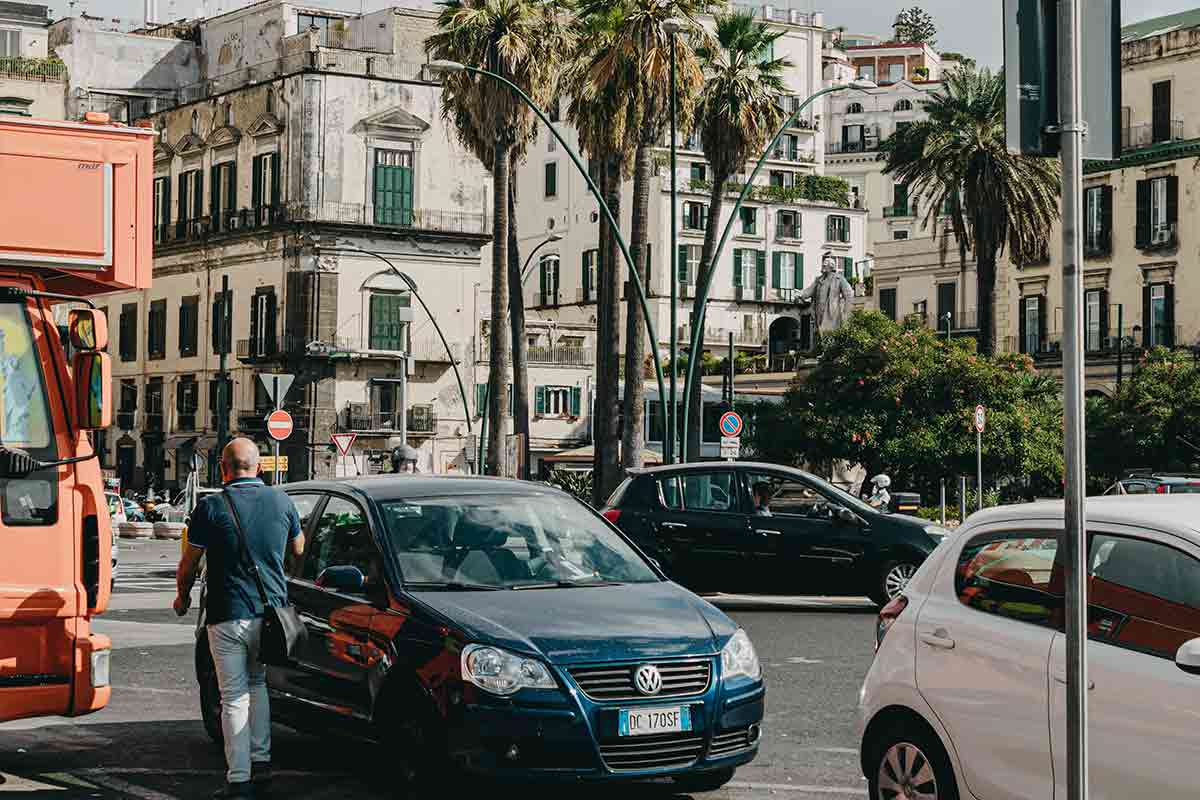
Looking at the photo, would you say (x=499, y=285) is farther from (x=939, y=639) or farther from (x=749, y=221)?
(x=749, y=221)

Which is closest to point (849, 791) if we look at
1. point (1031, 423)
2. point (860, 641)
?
point (860, 641)

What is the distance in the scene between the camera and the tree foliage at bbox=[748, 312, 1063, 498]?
4566 centimetres

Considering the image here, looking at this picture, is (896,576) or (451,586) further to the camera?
(896,576)

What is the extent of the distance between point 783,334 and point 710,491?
75977 mm

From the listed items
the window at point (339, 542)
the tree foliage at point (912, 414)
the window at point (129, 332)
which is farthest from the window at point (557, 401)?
the window at point (339, 542)

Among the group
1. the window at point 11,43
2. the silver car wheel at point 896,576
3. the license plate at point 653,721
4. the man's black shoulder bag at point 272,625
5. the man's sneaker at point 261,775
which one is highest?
the window at point 11,43

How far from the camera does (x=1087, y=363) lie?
67.4 meters

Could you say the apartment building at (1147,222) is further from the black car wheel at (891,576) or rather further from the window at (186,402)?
the black car wheel at (891,576)

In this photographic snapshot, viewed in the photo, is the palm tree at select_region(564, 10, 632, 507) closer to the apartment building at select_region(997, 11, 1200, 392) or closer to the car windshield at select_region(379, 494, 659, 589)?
the car windshield at select_region(379, 494, 659, 589)

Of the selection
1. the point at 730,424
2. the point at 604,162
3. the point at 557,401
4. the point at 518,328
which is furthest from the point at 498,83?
the point at 557,401

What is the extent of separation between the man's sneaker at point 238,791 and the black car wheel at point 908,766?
3.14 metres

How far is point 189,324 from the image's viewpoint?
244ft

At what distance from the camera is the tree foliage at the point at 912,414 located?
150ft

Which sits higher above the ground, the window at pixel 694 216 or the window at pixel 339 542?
the window at pixel 694 216
